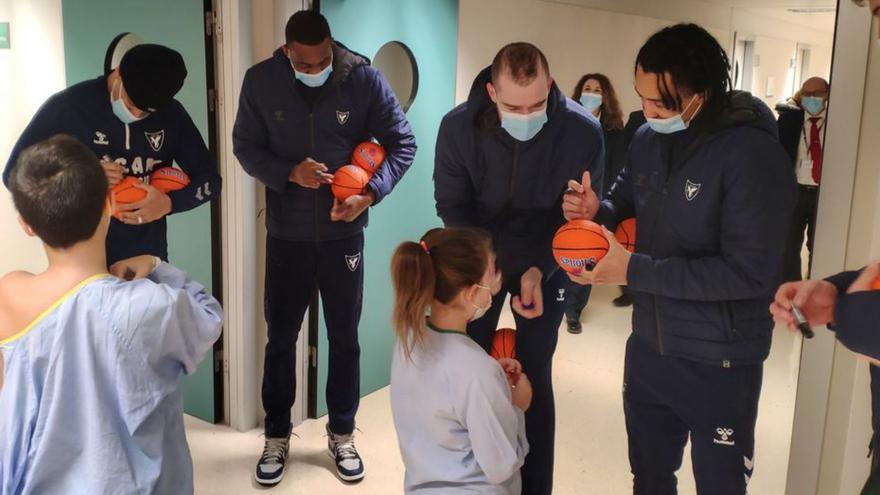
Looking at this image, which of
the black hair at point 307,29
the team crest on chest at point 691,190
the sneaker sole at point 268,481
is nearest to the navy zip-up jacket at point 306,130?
the black hair at point 307,29

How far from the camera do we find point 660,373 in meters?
2.08

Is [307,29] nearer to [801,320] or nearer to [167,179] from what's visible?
[167,179]

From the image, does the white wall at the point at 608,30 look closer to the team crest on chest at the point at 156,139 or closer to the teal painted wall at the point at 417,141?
the teal painted wall at the point at 417,141

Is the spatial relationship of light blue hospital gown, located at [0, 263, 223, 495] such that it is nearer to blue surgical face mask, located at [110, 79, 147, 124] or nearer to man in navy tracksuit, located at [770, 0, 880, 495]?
blue surgical face mask, located at [110, 79, 147, 124]

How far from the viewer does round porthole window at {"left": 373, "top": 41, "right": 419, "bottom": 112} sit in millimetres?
3703

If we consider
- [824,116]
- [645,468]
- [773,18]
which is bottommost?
[645,468]

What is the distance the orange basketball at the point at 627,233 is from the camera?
90.8 inches

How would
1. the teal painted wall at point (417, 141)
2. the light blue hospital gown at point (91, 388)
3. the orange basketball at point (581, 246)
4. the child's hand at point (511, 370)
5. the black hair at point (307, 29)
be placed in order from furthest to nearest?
the teal painted wall at point (417, 141)
the black hair at point (307, 29)
the child's hand at point (511, 370)
the orange basketball at point (581, 246)
the light blue hospital gown at point (91, 388)

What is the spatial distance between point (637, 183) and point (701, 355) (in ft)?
1.70

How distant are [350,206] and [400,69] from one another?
117 cm

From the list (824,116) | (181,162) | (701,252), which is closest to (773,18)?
(824,116)

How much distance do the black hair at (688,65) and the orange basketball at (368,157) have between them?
1.27 meters

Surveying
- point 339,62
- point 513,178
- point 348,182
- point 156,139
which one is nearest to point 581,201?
point 513,178

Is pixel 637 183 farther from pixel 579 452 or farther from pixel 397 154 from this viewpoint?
pixel 579 452
